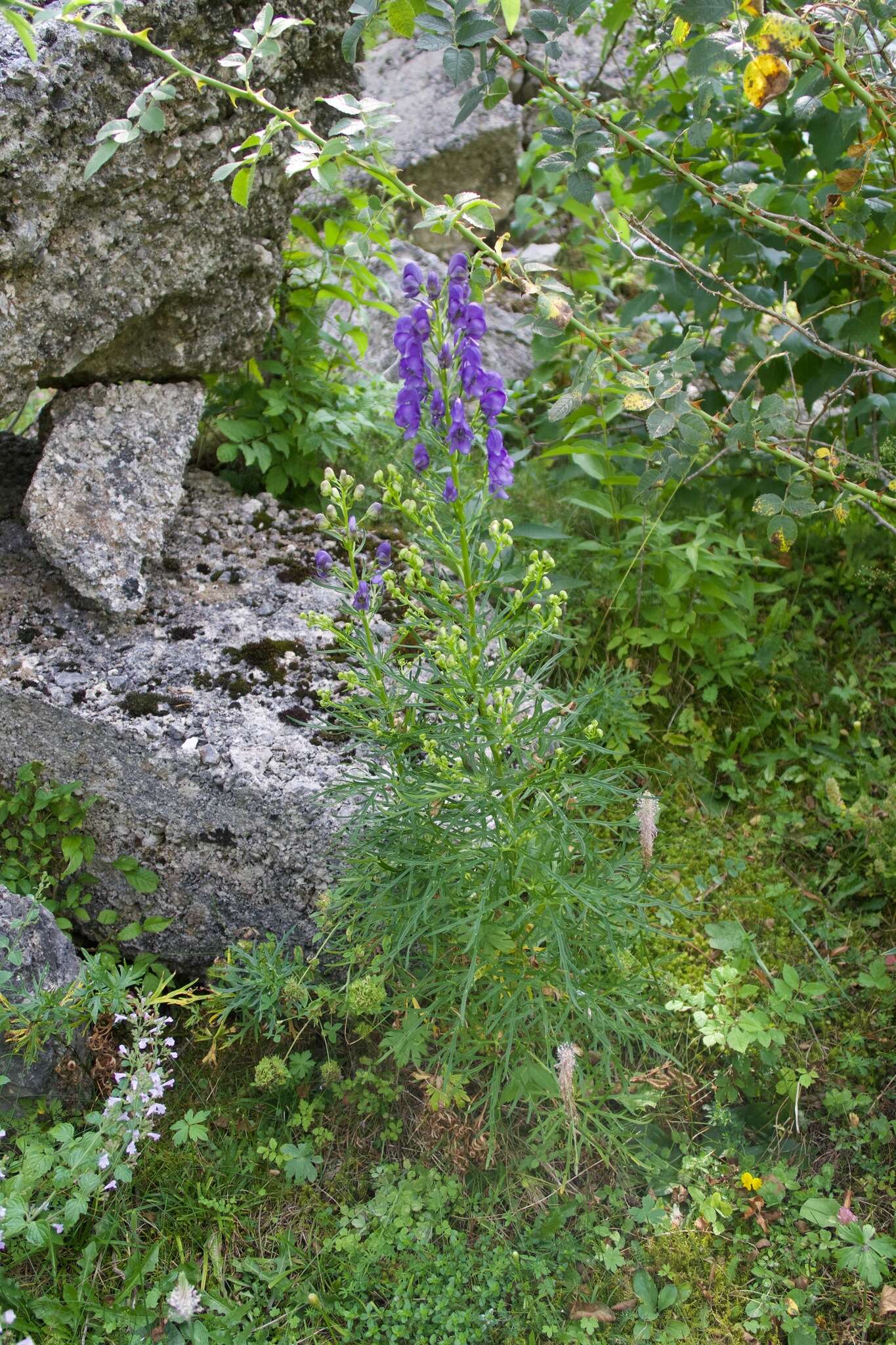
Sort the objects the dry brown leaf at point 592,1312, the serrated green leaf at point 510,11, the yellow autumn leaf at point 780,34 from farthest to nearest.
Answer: the dry brown leaf at point 592,1312, the yellow autumn leaf at point 780,34, the serrated green leaf at point 510,11

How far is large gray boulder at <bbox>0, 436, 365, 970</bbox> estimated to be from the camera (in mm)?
2896

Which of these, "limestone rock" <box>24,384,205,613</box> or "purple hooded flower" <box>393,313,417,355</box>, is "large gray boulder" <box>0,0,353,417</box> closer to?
"limestone rock" <box>24,384,205,613</box>

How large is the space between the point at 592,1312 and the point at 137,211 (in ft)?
10.8

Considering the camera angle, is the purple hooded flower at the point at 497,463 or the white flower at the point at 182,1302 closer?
the purple hooded flower at the point at 497,463

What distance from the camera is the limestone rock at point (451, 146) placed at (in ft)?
20.4

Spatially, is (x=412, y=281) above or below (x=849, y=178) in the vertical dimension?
below

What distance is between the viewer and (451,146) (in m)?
6.21

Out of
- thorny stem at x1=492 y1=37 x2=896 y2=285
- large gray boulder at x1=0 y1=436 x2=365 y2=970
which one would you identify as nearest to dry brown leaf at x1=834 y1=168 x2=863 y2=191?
thorny stem at x1=492 y1=37 x2=896 y2=285

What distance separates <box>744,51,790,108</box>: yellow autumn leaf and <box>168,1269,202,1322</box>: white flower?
2994 mm

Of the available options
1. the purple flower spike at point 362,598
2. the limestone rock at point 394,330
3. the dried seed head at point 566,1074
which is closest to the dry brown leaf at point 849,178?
the purple flower spike at point 362,598

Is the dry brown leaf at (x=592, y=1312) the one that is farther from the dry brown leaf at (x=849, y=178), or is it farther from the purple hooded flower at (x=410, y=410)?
the dry brown leaf at (x=849, y=178)

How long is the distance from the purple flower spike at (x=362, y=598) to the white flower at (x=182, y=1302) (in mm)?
1558

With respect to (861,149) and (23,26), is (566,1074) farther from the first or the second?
(861,149)

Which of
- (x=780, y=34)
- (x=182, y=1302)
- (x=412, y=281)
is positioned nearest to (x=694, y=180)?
(x=780, y=34)
